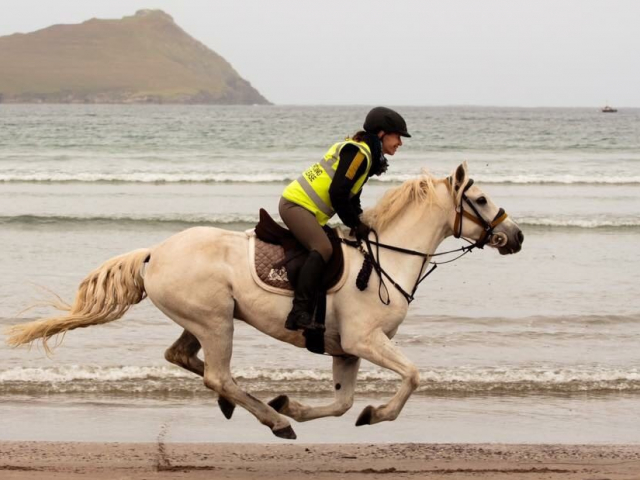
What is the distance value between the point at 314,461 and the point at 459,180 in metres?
2.24

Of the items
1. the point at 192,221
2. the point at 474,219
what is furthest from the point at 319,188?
the point at 192,221

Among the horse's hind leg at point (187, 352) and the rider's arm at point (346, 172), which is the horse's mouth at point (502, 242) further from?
the horse's hind leg at point (187, 352)

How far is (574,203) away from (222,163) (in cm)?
1447

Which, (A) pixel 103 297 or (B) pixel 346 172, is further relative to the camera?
(A) pixel 103 297

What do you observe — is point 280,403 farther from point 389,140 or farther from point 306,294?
point 389,140

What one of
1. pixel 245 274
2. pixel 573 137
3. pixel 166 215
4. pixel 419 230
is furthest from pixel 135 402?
pixel 573 137

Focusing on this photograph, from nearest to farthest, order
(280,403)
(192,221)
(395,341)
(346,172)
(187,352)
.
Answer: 1. (346,172)
2. (280,403)
3. (187,352)
4. (395,341)
5. (192,221)

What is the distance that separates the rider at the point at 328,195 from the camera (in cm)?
690

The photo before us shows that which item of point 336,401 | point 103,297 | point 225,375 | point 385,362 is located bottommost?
point 336,401

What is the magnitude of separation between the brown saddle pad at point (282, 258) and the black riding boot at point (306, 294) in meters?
0.10

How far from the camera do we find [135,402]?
932 centimetres

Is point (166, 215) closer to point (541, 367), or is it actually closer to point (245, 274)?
point (541, 367)

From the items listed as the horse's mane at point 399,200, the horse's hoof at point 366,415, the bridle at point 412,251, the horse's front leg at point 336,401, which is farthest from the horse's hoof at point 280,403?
the horse's mane at point 399,200

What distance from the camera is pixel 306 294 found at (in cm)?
692
